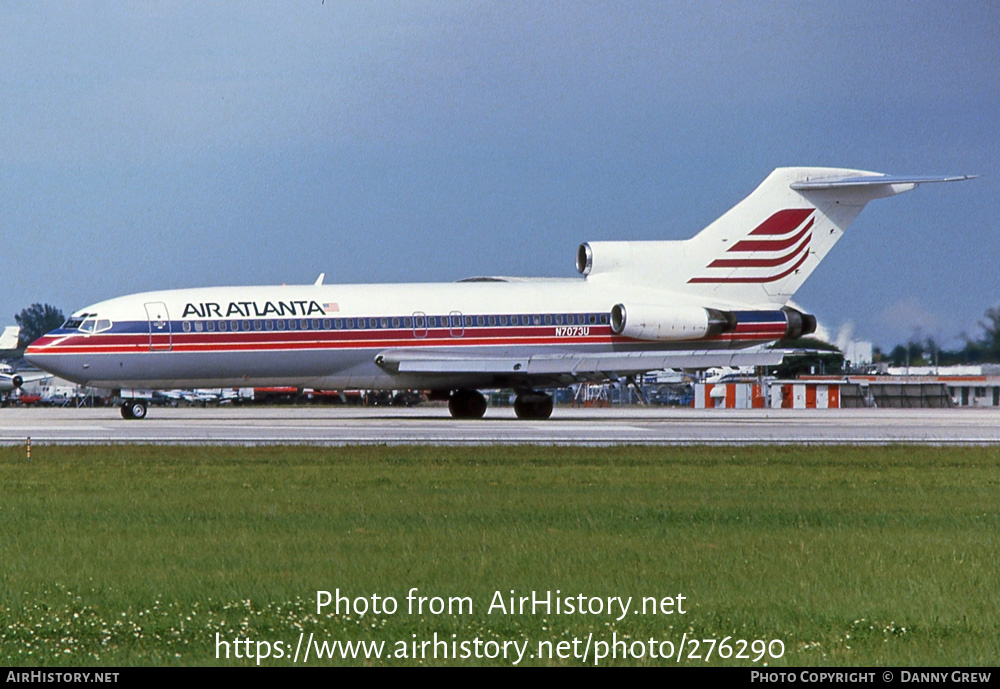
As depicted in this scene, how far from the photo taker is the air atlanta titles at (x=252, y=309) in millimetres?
37562

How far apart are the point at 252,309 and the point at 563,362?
9.47m

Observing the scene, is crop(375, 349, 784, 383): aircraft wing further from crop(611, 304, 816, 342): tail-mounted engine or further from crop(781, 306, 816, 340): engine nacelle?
crop(781, 306, 816, 340): engine nacelle

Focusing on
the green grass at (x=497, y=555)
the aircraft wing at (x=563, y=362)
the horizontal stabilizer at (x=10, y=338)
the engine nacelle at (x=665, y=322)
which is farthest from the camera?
the horizontal stabilizer at (x=10, y=338)

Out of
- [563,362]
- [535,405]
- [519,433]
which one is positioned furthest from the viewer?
[535,405]

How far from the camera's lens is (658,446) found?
78.7 ft

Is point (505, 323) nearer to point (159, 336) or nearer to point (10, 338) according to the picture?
point (159, 336)

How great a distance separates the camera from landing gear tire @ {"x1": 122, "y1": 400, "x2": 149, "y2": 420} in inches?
1564

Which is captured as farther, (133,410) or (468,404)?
(468,404)

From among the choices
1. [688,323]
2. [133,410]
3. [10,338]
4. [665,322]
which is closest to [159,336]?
[133,410]

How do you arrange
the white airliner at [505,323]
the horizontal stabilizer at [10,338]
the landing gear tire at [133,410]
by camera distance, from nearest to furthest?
the white airliner at [505,323] → the landing gear tire at [133,410] → the horizontal stabilizer at [10,338]

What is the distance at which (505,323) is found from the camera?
127 feet

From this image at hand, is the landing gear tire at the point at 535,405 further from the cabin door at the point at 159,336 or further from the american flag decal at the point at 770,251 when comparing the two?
the cabin door at the point at 159,336

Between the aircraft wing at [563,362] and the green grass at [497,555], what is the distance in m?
18.2

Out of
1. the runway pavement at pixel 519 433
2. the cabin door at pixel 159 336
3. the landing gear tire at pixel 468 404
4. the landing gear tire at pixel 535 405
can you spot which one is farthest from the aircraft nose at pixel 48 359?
the landing gear tire at pixel 535 405
